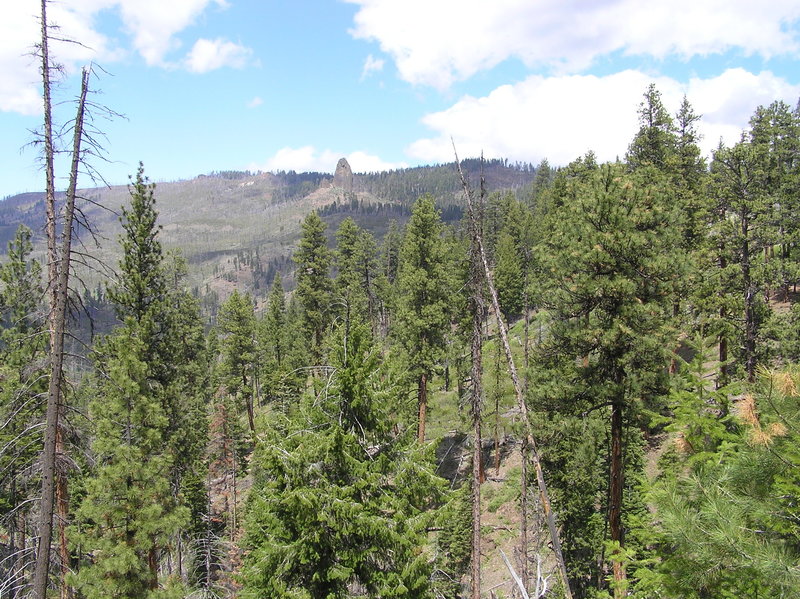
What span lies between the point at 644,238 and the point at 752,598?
28.5 feet

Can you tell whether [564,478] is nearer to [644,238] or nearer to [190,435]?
[644,238]

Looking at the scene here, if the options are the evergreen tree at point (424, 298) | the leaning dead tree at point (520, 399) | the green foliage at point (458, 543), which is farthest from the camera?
the evergreen tree at point (424, 298)

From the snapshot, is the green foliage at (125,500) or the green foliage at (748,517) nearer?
the green foliage at (748,517)

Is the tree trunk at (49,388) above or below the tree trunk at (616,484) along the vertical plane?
above

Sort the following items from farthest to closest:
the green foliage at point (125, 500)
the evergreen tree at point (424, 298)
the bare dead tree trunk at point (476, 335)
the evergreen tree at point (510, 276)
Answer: the evergreen tree at point (510, 276) < the evergreen tree at point (424, 298) < the green foliage at point (125, 500) < the bare dead tree trunk at point (476, 335)

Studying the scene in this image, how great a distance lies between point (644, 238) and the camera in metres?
11.9

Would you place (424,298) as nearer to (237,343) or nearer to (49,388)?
(49,388)

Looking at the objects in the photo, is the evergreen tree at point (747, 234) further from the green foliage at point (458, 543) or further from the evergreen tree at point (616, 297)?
the green foliage at point (458, 543)

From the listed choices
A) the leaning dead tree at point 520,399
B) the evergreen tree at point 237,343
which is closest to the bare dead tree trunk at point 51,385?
the leaning dead tree at point 520,399

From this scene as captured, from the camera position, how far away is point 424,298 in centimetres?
2678

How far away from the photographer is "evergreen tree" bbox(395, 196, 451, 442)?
85.7 ft

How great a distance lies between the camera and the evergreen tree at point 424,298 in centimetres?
2612

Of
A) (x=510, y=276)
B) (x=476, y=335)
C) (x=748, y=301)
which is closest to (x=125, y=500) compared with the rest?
(x=476, y=335)

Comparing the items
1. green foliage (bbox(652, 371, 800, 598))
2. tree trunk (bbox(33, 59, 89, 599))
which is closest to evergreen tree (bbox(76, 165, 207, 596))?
tree trunk (bbox(33, 59, 89, 599))
